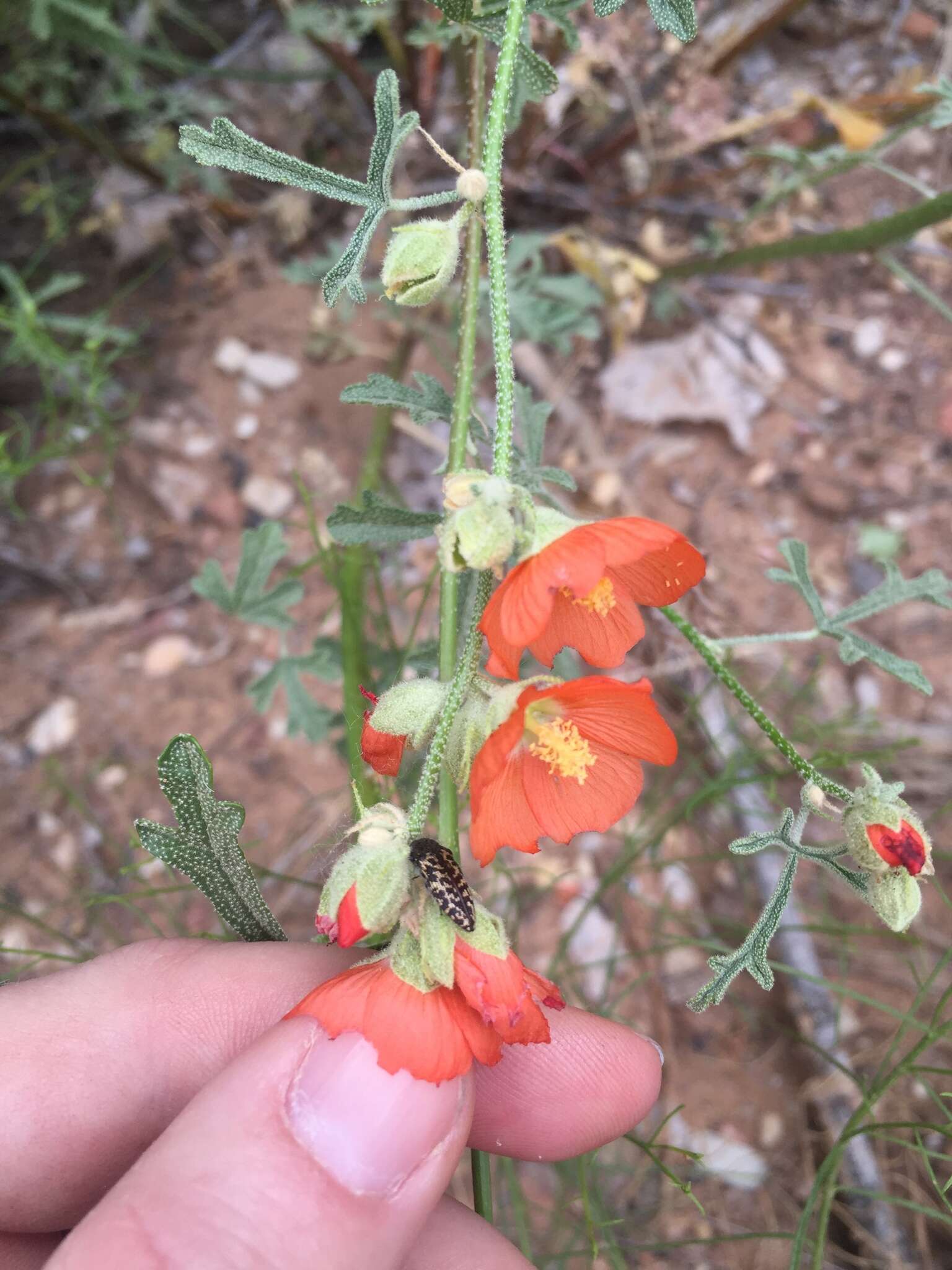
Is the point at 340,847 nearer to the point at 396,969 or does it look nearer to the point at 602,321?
the point at 396,969

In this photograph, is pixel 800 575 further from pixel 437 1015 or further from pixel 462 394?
pixel 437 1015

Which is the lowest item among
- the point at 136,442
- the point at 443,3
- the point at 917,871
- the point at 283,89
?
the point at 136,442

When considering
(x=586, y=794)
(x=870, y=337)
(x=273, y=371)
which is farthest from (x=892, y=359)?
(x=586, y=794)

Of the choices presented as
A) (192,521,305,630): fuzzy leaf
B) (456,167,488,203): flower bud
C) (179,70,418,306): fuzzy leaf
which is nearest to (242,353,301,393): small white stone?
(192,521,305,630): fuzzy leaf

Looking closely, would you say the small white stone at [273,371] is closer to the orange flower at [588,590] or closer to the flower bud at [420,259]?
the flower bud at [420,259]

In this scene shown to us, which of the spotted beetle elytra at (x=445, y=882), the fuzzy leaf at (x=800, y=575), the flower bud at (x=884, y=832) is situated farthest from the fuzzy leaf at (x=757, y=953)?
the fuzzy leaf at (x=800, y=575)

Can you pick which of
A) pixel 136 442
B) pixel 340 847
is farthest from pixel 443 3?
pixel 136 442
